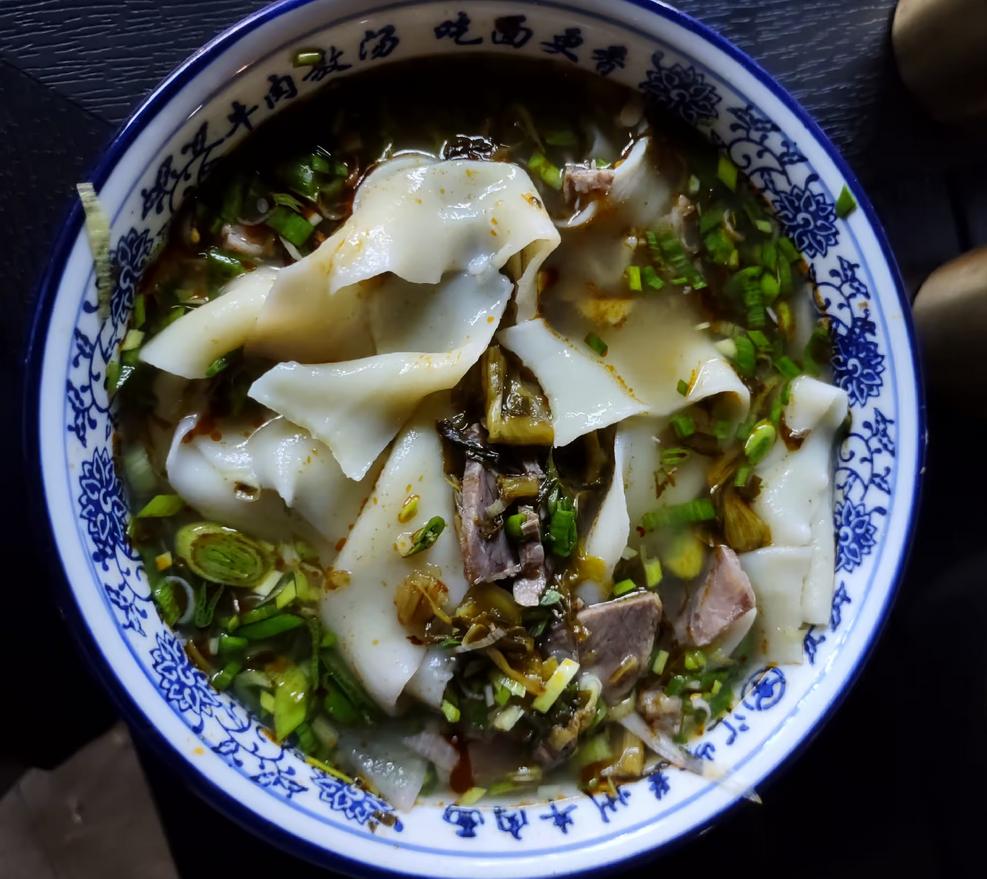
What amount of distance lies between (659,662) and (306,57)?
148 cm

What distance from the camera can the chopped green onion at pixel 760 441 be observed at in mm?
2014

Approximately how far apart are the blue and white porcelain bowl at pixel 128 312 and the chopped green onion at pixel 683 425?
350mm

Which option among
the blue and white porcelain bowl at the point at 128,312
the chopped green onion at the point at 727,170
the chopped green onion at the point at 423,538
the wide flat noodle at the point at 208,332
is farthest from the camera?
the chopped green onion at the point at 727,170

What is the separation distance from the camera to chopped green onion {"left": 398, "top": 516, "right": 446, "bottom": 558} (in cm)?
184

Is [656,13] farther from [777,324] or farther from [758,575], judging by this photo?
[758,575]

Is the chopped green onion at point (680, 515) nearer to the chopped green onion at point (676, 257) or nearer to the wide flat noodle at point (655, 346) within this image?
the wide flat noodle at point (655, 346)

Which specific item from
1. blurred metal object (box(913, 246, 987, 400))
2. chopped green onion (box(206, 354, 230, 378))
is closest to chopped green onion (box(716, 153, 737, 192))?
blurred metal object (box(913, 246, 987, 400))

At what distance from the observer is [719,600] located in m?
1.98

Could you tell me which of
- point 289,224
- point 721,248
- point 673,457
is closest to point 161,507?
point 289,224

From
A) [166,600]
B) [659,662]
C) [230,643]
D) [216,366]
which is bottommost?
[659,662]

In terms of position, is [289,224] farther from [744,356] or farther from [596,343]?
[744,356]

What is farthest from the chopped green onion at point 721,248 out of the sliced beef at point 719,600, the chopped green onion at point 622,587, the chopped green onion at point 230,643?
the chopped green onion at point 230,643

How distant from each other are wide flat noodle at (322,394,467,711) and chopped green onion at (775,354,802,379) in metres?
0.77

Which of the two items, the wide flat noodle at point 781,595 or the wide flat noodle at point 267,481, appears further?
the wide flat noodle at point 781,595
